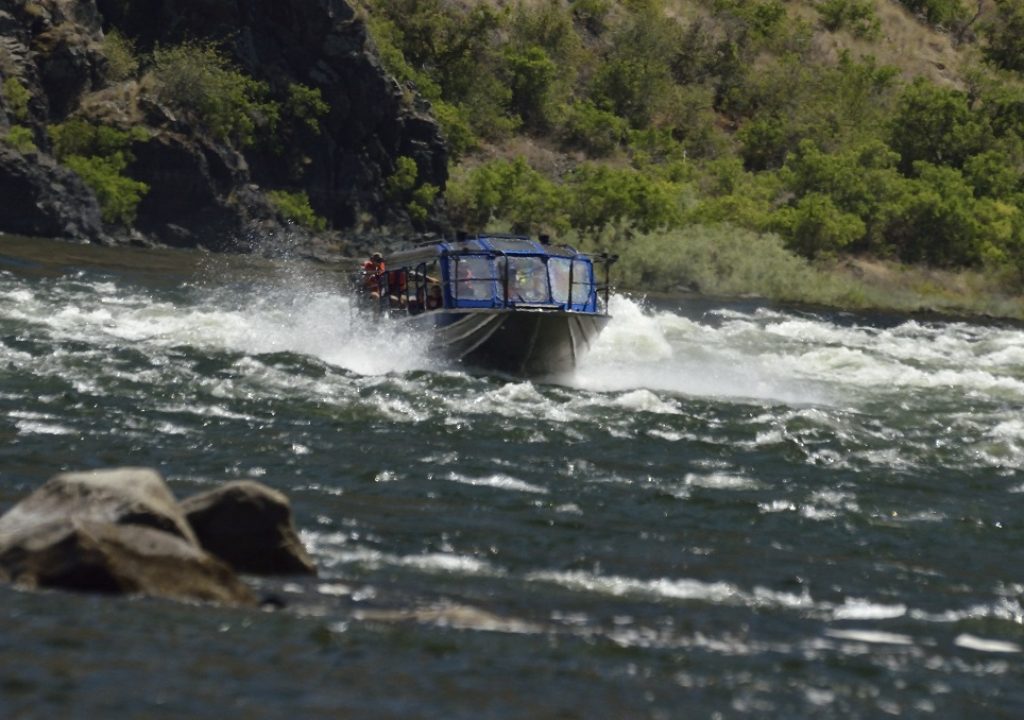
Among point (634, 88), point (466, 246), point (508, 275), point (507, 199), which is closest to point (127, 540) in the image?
point (508, 275)

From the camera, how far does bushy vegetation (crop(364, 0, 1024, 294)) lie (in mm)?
62250

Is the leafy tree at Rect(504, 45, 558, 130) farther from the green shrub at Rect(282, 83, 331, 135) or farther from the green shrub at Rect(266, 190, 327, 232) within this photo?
the green shrub at Rect(266, 190, 327, 232)

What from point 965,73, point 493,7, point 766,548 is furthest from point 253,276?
point 965,73

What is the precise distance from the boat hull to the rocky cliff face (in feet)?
93.7

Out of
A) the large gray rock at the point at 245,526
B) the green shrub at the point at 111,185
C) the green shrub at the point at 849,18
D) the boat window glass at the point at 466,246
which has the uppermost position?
the green shrub at the point at 849,18

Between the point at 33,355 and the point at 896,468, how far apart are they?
1274cm

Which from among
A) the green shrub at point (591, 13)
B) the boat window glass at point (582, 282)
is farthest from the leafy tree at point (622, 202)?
the green shrub at point (591, 13)

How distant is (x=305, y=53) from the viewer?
67188 millimetres

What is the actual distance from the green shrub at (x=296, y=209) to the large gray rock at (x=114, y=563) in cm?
5219

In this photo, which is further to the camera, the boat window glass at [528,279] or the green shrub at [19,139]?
the green shrub at [19,139]

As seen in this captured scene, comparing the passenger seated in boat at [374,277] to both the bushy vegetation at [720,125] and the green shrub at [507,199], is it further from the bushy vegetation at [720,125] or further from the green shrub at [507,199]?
the green shrub at [507,199]

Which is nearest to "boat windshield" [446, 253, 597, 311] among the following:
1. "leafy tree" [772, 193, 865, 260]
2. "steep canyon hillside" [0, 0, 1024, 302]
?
"steep canyon hillside" [0, 0, 1024, 302]

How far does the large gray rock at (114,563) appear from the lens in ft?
36.1

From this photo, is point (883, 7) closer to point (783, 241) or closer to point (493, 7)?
point (493, 7)
